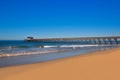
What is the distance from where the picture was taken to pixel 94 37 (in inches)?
3425

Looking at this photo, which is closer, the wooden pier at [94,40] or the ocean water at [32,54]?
the ocean water at [32,54]

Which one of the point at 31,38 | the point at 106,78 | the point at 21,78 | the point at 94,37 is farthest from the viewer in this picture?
the point at 31,38

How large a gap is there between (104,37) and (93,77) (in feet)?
248

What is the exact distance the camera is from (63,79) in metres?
5.83

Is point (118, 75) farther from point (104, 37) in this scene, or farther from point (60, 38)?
point (60, 38)

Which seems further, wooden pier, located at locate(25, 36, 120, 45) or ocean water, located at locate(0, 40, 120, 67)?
wooden pier, located at locate(25, 36, 120, 45)

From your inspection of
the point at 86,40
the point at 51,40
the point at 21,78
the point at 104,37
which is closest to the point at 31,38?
the point at 51,40

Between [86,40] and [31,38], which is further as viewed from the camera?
[31,38]

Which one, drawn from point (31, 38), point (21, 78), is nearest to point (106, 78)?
point (21, 78)

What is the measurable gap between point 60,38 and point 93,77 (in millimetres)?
99818

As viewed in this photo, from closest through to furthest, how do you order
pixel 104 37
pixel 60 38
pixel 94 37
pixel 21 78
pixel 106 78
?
pixel 106 78
pixel 21 78
pixel 104 37
pixel 94 37
pixel 60 38

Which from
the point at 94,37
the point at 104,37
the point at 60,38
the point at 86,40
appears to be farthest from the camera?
the point at 60,38

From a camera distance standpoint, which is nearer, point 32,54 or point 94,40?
point 32,54

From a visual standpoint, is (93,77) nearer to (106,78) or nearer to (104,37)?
(106,78)
